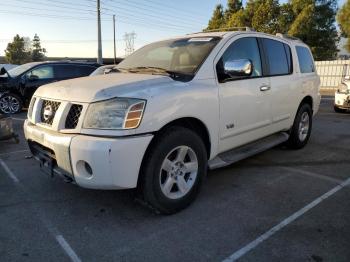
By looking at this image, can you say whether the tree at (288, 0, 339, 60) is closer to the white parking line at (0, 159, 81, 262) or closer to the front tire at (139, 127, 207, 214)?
the front tire at (139, 127, 207, 214)

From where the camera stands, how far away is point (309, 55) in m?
6.38

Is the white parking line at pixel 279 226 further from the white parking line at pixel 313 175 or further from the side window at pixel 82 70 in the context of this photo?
the side window at pixel 82 70

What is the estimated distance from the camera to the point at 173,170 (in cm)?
350

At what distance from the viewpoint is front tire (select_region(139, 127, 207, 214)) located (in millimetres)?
3236

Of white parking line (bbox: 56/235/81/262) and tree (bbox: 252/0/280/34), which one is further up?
tree (bbox: 252/0/280/34)

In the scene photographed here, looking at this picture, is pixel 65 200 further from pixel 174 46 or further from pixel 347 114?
pixel 347 114

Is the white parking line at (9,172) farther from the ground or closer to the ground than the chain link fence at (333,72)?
closer to the ground

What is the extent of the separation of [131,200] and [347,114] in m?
8.58

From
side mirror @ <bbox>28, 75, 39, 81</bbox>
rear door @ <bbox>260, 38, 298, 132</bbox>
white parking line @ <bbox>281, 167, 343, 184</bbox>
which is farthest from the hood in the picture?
side mirror @ <bbox>28, 75, 39, 81</bbox>

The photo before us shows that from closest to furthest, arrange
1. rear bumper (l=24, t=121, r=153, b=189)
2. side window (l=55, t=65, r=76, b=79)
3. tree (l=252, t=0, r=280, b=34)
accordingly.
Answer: rear bumper (l=24, t=121, r=153, b=189)
side window (l=55, t=65, r=76, b=79)
tree (l=252, t=0, r=280, b=34)

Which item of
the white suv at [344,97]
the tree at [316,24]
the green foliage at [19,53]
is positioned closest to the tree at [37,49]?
the green foliage at [19,53]

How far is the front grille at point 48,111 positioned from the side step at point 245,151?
170 centimetres

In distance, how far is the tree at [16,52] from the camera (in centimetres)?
6744

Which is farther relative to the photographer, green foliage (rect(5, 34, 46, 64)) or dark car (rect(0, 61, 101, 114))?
green foliage (rect(5, 34, 46, 64))
